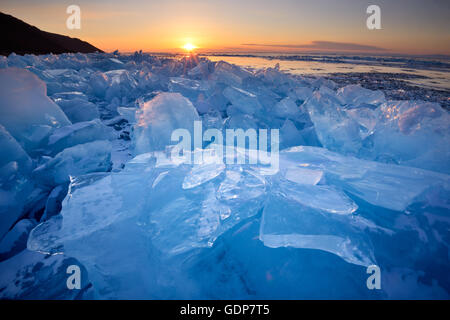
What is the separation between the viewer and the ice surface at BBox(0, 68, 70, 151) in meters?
1.60

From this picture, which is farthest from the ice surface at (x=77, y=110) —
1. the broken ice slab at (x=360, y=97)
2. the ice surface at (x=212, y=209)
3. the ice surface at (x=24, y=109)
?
the broken ice slab at (x=360, y=97)

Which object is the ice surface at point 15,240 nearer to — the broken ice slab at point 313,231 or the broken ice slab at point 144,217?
the broken ice slab at point 144,217

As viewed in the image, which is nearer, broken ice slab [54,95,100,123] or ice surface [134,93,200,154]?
ice surface [134,93,200,154]

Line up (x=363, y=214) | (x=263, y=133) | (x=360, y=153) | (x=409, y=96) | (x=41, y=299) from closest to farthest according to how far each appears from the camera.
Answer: (x=41, y=299) < (x=363, y=214) < (x=360, y=153) < (x=263, y=133) < (x=409, y=96)

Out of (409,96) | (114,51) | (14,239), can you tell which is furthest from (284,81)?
(114,51)

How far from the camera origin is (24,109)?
1.65m

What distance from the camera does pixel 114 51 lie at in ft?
33.3

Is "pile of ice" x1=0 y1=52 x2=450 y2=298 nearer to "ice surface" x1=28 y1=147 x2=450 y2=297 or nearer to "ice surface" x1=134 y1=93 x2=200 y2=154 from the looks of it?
"ice surface" x1=28 y1=147 x2=450 y2=297

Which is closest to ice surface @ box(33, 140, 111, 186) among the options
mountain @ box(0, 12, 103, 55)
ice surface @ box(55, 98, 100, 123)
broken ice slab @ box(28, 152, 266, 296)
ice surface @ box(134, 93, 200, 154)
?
ice surface @ box(134, 93, 200, 154)

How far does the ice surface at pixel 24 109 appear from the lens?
5.24 ft
